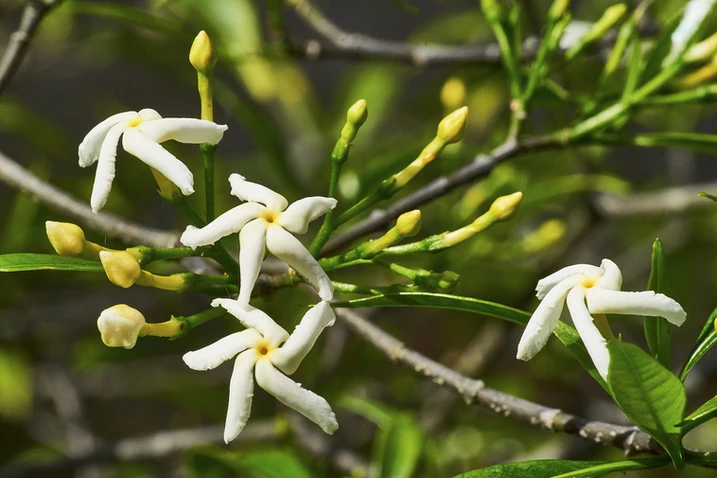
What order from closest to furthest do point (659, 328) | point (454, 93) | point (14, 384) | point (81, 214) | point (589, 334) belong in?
point (589, 334)
point (659, 328)
point (81, 214)
point (454, 93)
point (14, 384)

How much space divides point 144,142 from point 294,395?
8.5 inches

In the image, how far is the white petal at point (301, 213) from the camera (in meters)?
0.53

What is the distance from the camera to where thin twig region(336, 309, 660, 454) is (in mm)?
633

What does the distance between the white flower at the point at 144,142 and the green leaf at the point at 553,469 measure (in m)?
0.30

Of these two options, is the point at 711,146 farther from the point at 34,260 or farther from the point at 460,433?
the point at 460,433

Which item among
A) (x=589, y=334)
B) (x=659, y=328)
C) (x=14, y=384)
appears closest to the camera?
(x=589, y=334)

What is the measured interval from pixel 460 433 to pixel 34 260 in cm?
140

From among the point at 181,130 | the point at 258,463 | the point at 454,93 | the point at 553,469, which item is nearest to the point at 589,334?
the point at 553,469

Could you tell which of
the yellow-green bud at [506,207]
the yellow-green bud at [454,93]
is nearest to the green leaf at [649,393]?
the yellow-green bud at [506,207]

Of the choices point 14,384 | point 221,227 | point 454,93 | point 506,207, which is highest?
point 454,93

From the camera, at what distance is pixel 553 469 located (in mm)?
565

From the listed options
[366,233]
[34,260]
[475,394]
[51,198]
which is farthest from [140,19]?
[475,394]

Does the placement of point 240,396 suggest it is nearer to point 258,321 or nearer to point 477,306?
point 258,321

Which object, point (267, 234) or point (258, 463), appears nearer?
point (267, 234)
